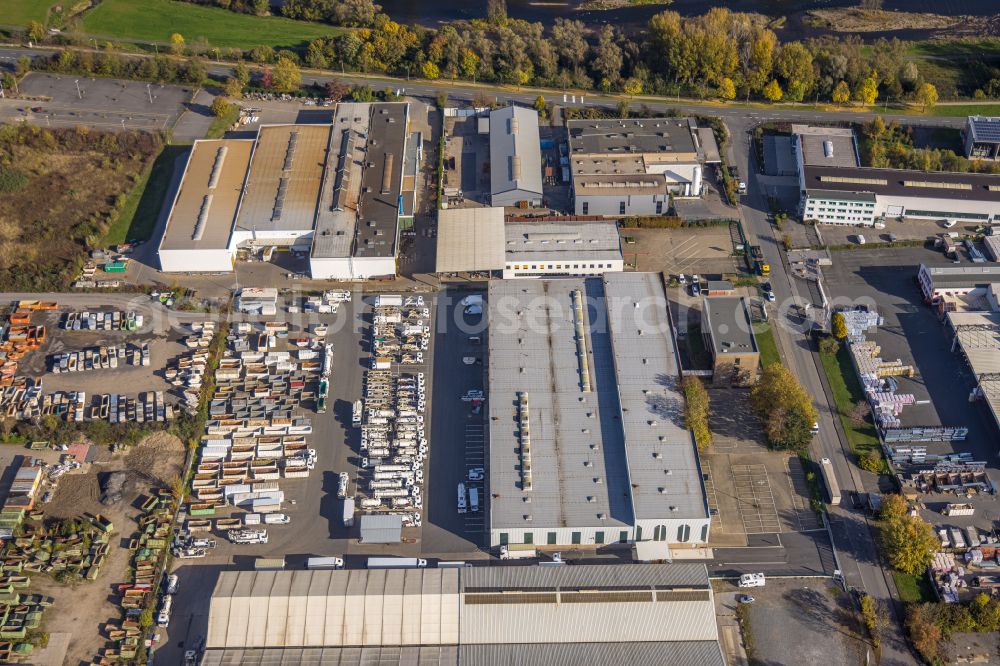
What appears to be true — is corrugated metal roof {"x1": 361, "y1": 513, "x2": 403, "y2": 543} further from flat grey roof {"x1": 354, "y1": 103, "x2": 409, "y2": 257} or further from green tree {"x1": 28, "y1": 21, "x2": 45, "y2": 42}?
green tree {"x1": 28, "y1": 21, "x2": 45, "y2": 42}

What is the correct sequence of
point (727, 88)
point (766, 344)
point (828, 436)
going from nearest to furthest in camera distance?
point (828, 436) < point (766, 344) < point (727, 88)

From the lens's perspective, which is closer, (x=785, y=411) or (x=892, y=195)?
(x=785, y=411)

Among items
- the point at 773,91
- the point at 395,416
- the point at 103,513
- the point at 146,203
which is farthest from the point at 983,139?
the point at 103,513

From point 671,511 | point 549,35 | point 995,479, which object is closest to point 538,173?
point 549,35

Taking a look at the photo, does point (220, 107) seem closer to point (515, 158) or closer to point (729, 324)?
point (515, 158)

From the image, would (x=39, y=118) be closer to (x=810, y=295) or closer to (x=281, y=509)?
(x=281, y=509)

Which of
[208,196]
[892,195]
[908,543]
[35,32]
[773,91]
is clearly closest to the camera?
[908,543]

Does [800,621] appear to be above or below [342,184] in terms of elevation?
below
